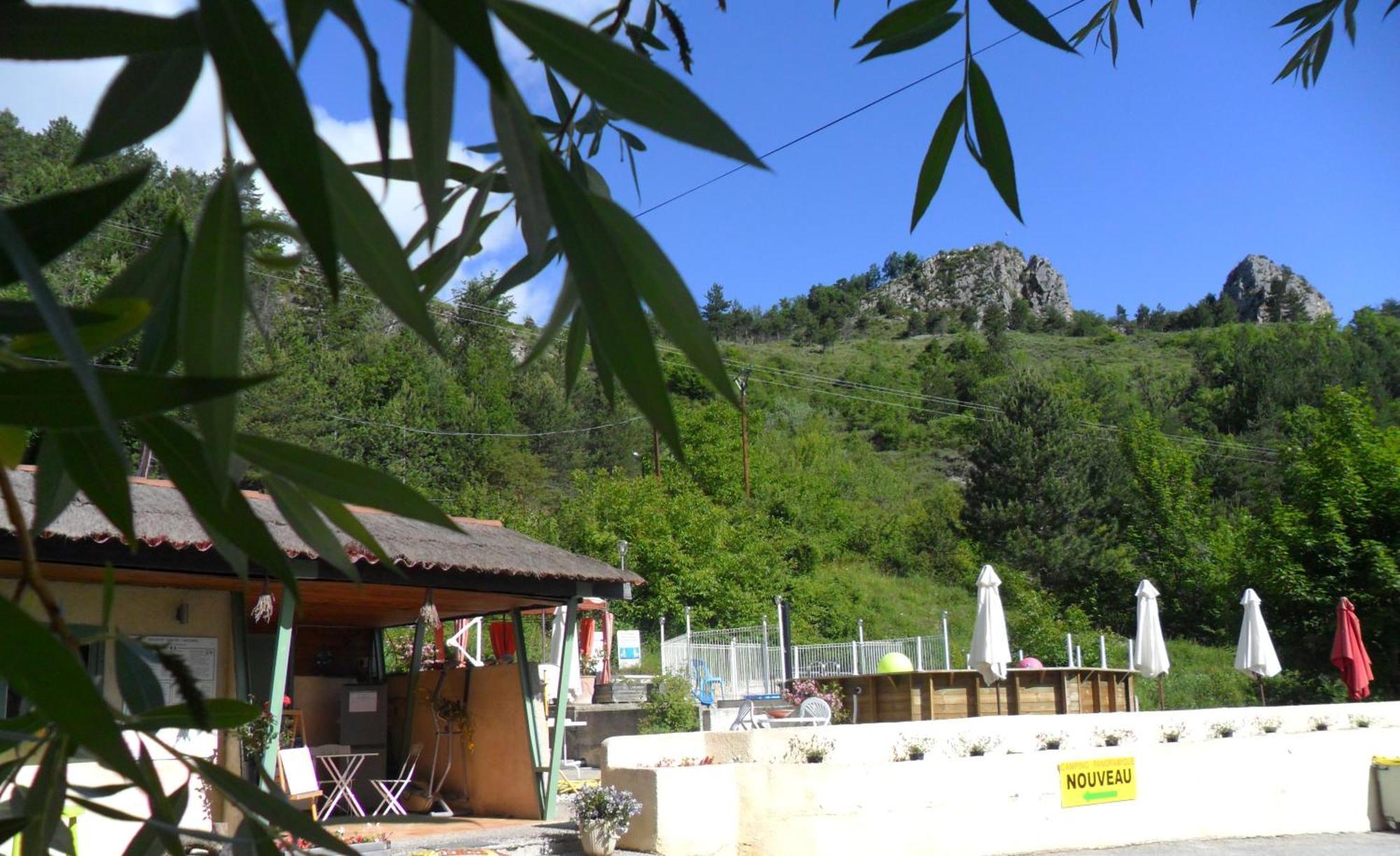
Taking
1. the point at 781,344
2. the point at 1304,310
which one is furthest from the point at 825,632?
the point at 1304,310

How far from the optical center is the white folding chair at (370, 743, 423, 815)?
440 inches

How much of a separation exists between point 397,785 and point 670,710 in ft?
20.2

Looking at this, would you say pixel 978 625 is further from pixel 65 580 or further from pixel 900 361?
pixel 900 361

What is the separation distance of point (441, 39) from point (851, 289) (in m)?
108

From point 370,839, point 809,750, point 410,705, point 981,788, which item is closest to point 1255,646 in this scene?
point 981,788

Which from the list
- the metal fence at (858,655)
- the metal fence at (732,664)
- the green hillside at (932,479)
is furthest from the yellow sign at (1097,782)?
the metal fence at (858,655)

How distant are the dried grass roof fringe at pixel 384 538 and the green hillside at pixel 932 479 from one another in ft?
18.0

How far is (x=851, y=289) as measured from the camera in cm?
10750

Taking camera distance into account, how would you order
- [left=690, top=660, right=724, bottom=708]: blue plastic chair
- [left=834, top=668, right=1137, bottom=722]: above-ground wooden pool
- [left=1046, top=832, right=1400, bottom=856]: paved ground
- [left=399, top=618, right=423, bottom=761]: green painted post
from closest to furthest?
[left=1046, top=832, right=1400, bottom=856]: paved ground < [left=399, top=618, right=423, bottom=761]: green painted post < [left=834, top=668, right=1137, bottom=722]: above-ground wooden pool < [left=690, top=660, right=724, bottom=708]: blue plastic chair

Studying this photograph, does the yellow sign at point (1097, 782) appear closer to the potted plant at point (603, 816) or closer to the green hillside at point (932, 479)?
the potted plant at point (603, 816)

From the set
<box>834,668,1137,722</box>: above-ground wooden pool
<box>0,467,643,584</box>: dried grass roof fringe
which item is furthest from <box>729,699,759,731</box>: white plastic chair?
<box>0,467,643,584</box>: dried grass roof fringe

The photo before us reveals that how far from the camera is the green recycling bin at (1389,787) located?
1284cm

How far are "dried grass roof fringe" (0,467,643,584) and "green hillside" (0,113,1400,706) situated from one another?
550 cm

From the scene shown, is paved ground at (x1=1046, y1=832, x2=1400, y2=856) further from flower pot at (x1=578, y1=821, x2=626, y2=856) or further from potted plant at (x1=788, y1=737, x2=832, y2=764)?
flower pot at (x1=578, y1=821, x2=626, y2=856)
